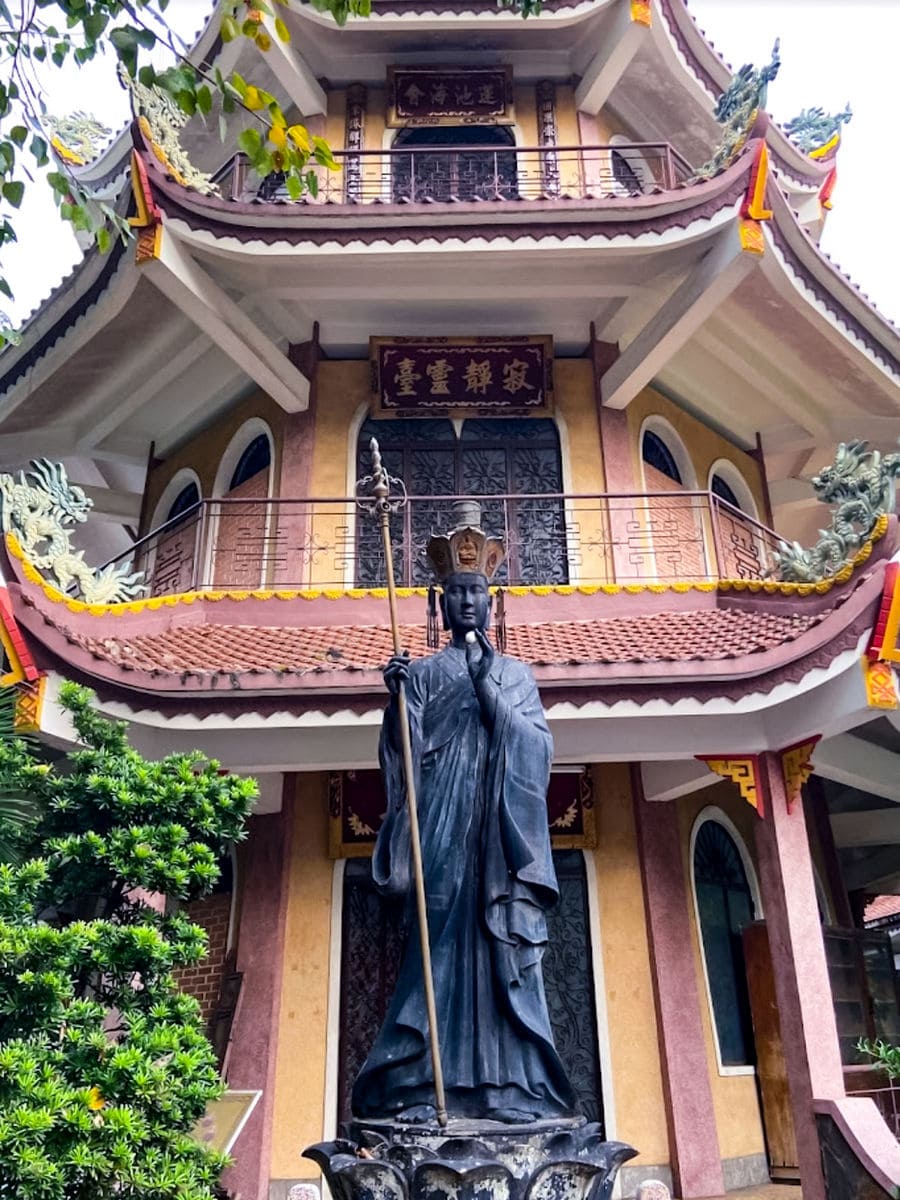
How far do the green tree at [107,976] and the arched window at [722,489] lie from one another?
750cm

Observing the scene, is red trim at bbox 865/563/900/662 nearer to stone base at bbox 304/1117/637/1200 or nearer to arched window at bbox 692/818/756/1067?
arched window at bbox 692/818/756/1067

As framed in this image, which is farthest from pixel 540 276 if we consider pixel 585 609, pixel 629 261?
pixel 585 609

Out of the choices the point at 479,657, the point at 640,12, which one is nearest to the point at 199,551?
the point at 479,657

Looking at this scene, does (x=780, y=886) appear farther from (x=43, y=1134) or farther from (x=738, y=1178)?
(x=43, y=1134)

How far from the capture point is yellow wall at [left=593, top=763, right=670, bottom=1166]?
7.69m

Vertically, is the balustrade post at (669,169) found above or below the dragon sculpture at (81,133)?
below

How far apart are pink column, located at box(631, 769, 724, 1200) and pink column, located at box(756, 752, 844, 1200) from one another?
1147 mm

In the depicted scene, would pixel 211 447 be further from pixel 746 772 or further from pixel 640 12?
pixel 746 772

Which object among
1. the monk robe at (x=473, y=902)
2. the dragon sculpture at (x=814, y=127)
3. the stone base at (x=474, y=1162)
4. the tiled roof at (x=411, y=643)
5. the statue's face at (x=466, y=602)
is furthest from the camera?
the dragon sculpture at (x=814, y=127)

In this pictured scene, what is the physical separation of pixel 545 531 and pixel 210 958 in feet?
16.1

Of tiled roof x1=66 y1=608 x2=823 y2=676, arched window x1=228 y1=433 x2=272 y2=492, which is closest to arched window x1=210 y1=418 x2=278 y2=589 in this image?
arched window x1=228 y1=433 x2=272 y2=492

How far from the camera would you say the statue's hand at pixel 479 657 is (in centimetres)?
398

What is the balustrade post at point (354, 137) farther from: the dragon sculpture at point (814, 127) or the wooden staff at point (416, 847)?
the wooden staff at point (416, 847)

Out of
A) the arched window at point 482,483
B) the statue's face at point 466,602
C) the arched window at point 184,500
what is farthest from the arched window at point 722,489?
the statue's face at point 466,602
